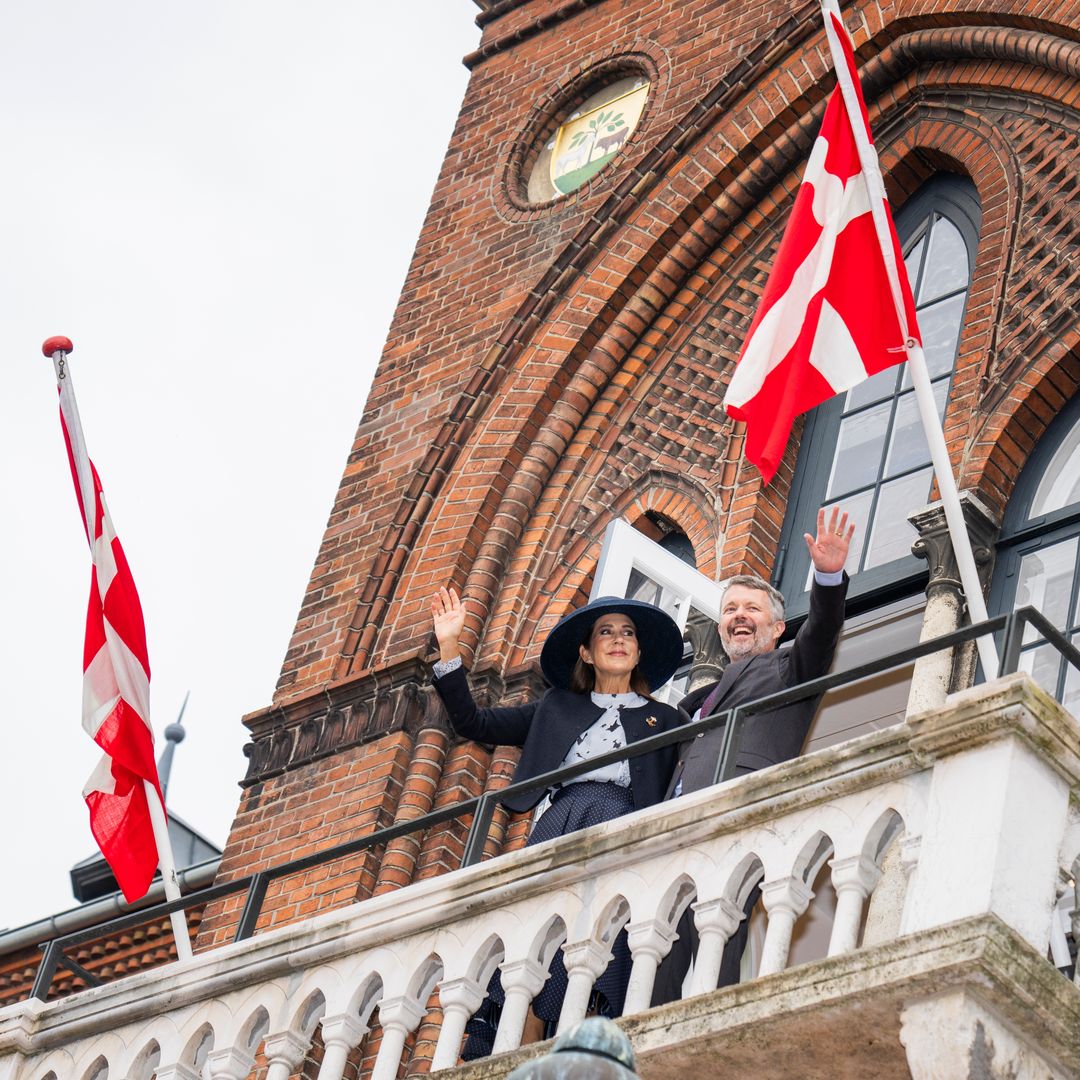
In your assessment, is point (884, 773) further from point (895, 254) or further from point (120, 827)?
point (120, 827)

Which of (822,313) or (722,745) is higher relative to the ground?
(822,313)

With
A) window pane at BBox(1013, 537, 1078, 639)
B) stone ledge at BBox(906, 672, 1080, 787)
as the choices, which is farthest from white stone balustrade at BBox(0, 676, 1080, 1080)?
window pane at BBox(1013, 537, 1078, 639)

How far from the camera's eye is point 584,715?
25.3 ft

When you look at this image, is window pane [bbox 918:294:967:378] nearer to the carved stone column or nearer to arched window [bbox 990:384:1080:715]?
arched window [bbox 990:384:1080:715]

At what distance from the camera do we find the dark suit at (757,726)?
6840mm

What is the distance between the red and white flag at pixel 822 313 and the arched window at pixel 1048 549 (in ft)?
4.85

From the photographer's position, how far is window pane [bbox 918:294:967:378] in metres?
10.5

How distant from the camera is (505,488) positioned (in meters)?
11.4

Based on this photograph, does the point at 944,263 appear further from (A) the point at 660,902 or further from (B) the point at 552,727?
(A) the point at 660,902

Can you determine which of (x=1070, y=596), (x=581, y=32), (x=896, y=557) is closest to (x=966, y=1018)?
(x=1070, y=596)

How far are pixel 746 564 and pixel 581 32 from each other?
4.19 meters

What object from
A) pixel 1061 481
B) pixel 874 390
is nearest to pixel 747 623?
pixel 1061 481

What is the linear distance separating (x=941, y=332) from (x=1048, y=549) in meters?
1.53

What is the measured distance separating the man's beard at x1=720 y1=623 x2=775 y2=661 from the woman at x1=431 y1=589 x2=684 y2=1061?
28 cm
